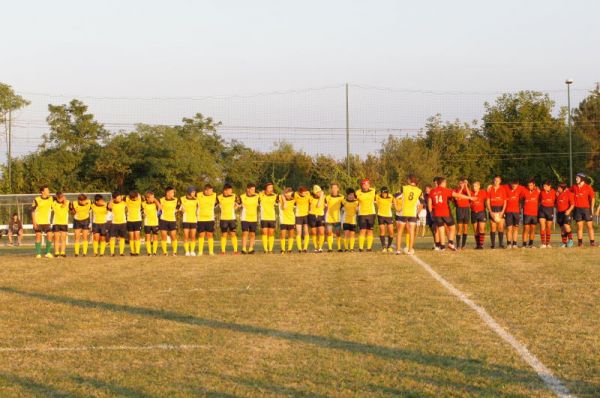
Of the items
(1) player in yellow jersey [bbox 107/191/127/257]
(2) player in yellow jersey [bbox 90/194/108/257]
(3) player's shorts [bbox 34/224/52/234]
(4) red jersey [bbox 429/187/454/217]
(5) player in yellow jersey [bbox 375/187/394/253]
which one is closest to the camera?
(4) red jersey [bbox 429/187/454/217]

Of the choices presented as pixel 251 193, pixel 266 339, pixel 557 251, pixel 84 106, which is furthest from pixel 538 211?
pixel 84 106

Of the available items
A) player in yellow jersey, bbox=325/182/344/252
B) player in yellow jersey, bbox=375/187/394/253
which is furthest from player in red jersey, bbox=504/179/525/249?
player in yellow jersey, bbox=325/182/344/252

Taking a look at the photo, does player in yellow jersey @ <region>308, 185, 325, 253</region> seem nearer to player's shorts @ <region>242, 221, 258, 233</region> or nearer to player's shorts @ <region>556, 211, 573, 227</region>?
player's shorts @ <region>242, 221, 258, 233</region>

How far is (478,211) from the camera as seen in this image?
71.3 ft

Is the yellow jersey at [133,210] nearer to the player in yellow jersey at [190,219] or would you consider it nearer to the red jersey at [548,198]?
the player in yellow jersey at [190,219]

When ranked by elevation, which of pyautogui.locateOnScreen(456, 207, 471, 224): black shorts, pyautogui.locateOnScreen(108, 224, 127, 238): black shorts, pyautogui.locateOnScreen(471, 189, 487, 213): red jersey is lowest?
pyautogui.locateOnScreen(108, 224, 127, 238): black shorts

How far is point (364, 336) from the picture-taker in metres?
8.32

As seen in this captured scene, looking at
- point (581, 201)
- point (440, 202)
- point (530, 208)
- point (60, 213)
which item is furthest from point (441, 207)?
point (60, 213)

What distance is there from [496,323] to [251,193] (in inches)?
539

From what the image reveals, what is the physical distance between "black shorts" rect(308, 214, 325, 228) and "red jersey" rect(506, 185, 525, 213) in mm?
4800

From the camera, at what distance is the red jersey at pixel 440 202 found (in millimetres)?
20625

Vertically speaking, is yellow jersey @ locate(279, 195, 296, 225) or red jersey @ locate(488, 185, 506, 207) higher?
red jersey @ locate(488, 185, 506, 207)

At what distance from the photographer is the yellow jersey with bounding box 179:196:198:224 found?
21.8 meters

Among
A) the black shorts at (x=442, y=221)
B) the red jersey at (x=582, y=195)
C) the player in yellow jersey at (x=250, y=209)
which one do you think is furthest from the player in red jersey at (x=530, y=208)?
the player in yellow jersey at (x=250, y=209)
